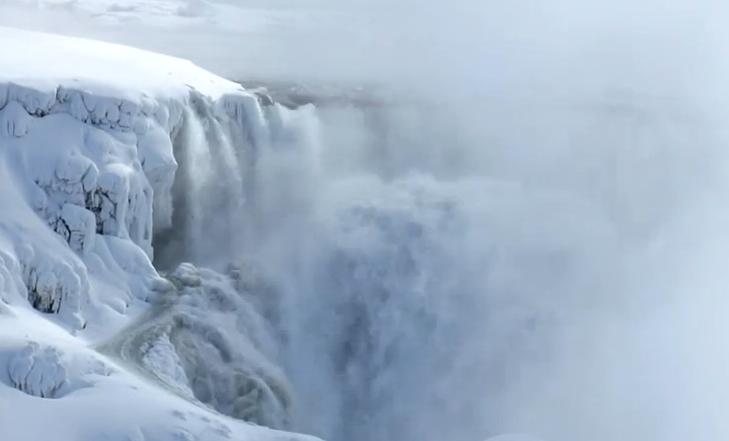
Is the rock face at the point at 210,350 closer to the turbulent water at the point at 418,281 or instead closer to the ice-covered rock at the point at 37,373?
the turbulent water at the point at 418,281

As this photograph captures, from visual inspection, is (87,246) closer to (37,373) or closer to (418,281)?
(37,373)

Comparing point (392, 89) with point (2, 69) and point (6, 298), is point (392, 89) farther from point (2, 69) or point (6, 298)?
point (6, 298)

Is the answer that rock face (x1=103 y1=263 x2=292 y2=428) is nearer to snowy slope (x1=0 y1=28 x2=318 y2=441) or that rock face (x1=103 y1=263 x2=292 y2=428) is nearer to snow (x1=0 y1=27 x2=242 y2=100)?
snowy slope (x1=0 y1=28 x2=318 y2=441)

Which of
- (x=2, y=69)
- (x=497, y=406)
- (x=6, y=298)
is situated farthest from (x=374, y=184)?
(x=6, y=298)

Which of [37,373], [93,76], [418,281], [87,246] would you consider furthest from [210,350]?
[418,281]

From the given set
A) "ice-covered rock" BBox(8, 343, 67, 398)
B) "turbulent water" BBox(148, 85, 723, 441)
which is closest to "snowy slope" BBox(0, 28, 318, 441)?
"ice-covered rock" BBox(8, 343, 67, 398)

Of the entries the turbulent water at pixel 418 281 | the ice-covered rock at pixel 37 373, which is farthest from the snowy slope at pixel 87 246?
the turbulent water at pixel 418 281
